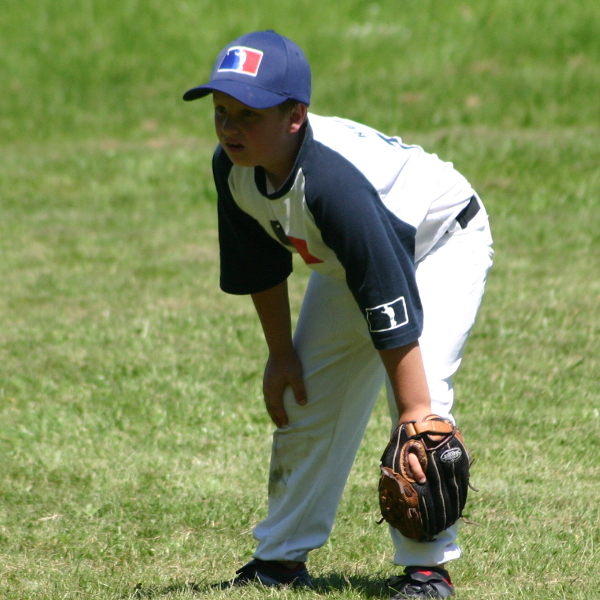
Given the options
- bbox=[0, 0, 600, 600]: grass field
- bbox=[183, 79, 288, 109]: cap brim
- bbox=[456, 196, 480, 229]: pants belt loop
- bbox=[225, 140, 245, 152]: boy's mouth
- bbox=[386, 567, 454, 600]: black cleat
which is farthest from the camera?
bbox=[0, 0, 600, 600]: grass field

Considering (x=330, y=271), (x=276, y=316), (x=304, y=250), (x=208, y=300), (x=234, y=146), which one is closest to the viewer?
(x=234, y=146)

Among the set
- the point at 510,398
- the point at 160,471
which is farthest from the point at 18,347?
the point at 510,398

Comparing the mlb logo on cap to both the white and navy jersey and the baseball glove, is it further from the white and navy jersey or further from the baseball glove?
the baseball glove

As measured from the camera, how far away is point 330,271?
3.41 meters

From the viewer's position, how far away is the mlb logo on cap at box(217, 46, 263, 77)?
296cm

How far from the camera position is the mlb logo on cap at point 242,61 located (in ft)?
9.72

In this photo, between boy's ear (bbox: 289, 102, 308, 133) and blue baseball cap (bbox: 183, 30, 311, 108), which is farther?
boy's ear (bbox: 289, 102, 308, 133)

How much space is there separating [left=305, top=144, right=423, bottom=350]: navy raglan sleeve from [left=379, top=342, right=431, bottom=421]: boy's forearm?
54mm

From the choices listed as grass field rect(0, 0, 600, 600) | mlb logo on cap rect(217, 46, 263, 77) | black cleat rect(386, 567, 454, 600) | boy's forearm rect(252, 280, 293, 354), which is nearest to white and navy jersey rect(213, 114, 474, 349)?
boy's forearm rect(252, 280, 293, 354)

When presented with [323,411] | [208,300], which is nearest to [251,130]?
[323,411]

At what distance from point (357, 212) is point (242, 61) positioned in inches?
23.0

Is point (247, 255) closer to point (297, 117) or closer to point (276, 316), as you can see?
point (276, 316)

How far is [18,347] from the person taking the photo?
694cm

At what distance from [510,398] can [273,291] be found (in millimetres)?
2659
